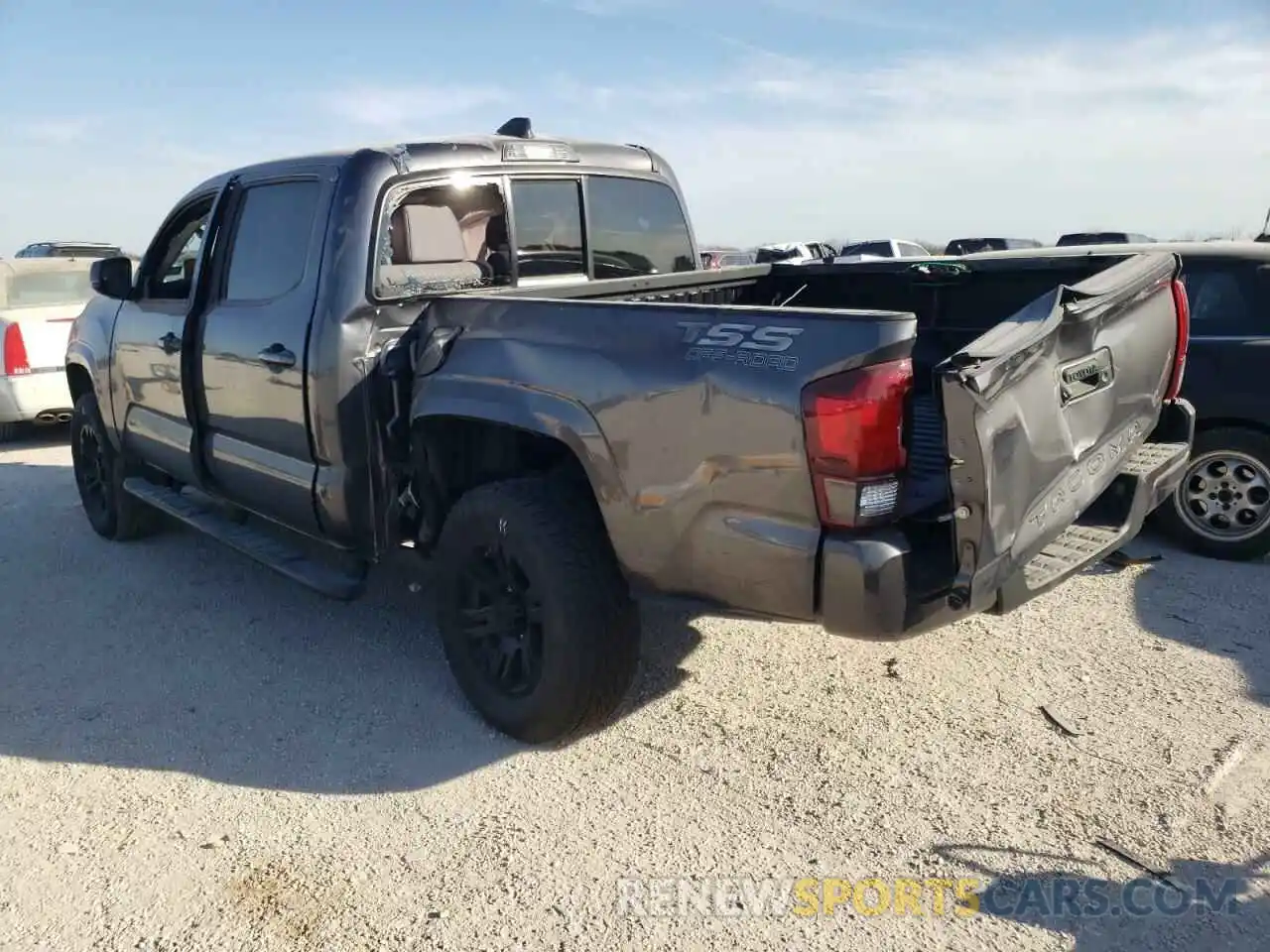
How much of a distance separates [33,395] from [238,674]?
6019mm

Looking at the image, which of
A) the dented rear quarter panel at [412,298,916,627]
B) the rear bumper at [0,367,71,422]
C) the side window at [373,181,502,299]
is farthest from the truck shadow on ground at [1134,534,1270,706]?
the rear bumper at [0,367,71,422]

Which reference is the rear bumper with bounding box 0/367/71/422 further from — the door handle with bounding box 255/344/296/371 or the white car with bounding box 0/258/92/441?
the door handle with bounding box 255/344/296/371

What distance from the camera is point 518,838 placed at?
2.99m

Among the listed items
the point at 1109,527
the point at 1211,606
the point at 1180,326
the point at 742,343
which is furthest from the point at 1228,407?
the point at 742,343

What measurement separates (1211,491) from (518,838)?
4.23 metres

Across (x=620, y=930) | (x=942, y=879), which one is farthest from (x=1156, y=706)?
(x=620, y=930)

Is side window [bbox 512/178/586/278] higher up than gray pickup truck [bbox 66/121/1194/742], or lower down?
higher up

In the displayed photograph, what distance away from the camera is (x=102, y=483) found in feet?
20.2

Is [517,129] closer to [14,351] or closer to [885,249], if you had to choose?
[14,351]

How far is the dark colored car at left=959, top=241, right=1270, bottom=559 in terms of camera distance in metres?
5.16

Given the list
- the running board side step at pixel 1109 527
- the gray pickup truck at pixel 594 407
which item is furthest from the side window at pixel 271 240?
the running board side step at pixel 1109 527

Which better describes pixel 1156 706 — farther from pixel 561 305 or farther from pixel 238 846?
pixel 238 846

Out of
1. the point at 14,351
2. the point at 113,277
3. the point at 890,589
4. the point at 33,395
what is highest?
the point at 113,277

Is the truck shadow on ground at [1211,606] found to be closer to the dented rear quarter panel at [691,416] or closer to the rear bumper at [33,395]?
the dented rear quarter panel at [691,416]
